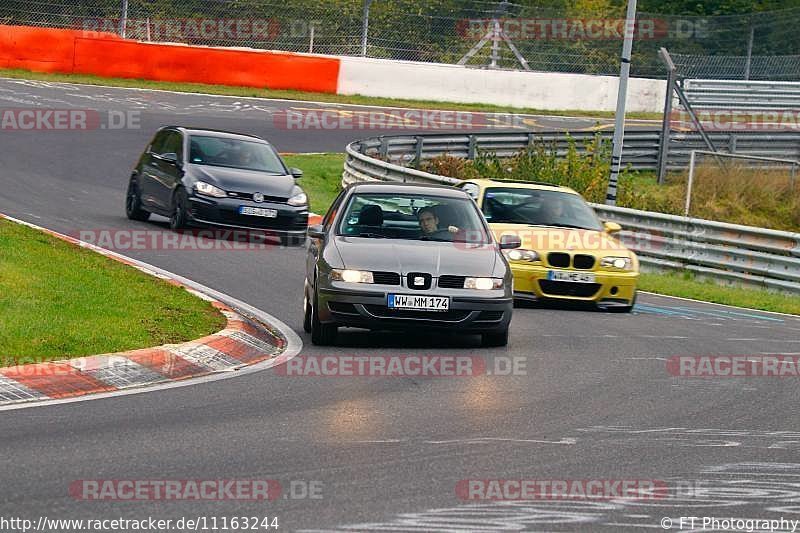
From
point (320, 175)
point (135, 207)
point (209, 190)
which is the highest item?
point (209, 190)

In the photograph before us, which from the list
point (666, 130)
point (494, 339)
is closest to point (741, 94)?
point (666, 130)

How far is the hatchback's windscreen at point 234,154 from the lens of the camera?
22.6 m

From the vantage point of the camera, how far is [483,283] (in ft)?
42.4

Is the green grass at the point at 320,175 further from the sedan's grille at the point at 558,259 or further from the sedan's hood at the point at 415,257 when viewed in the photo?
the sedan's hood at the point at 415,257

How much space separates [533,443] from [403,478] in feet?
4.60

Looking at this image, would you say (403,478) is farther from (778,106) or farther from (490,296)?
Result: (778,106)

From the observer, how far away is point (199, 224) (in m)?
21.4

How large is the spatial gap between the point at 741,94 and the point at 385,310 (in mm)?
28583

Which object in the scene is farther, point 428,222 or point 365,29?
point 365,29

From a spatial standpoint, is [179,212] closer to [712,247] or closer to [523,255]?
[523,255]

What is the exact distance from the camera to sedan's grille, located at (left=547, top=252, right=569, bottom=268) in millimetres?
16953

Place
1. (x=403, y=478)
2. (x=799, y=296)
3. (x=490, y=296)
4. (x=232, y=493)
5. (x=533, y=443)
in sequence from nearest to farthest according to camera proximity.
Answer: (x=232, y=493) → (x=403, y=478) → (x=533, y=443) → (x=490, y=296) → (x=799, y=296)

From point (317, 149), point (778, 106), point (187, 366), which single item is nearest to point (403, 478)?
point (187, 366)

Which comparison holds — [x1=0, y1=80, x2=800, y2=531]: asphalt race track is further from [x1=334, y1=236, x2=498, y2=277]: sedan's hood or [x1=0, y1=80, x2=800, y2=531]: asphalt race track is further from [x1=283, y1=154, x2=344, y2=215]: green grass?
[x1=283, y1=154, x2=344, y2=215]: green grass
